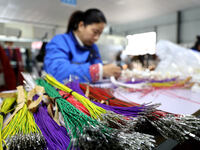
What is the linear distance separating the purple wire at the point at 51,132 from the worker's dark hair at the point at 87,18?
0.85m

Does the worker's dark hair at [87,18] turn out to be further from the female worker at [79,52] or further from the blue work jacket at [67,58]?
the blue work jacket at [67,58]

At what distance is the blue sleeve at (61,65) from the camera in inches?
30.5

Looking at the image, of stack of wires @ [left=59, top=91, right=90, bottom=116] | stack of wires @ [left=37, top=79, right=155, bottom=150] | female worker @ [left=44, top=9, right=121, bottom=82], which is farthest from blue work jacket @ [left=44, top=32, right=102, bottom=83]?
stack of wires @ [left=37, top=79, right=155, bottom=150]

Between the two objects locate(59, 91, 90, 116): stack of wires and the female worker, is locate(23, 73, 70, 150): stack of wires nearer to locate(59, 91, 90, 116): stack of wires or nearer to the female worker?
locate(59, 91, 90, 116): stack of wires

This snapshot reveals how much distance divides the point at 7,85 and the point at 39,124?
1.26 metres

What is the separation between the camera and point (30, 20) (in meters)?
1.41

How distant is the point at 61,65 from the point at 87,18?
18.0 inches

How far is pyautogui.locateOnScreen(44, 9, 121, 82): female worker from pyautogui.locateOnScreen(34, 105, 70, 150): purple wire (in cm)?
47

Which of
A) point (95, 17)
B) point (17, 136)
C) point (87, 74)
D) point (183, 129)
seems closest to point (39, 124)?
point (17, 136)

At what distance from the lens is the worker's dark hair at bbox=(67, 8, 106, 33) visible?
3.23 feet

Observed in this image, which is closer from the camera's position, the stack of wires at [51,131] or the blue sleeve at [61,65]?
the stack of wires at [51,131]

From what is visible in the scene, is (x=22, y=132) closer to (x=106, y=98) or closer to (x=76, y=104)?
(x=76, y=104)

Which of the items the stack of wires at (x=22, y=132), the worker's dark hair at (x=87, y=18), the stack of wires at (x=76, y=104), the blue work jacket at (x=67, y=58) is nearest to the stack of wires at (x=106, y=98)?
the stack of wires at (x=76, y=104)

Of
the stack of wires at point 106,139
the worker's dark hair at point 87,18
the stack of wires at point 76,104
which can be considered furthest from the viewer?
the worker's dark hair at point 87,18
